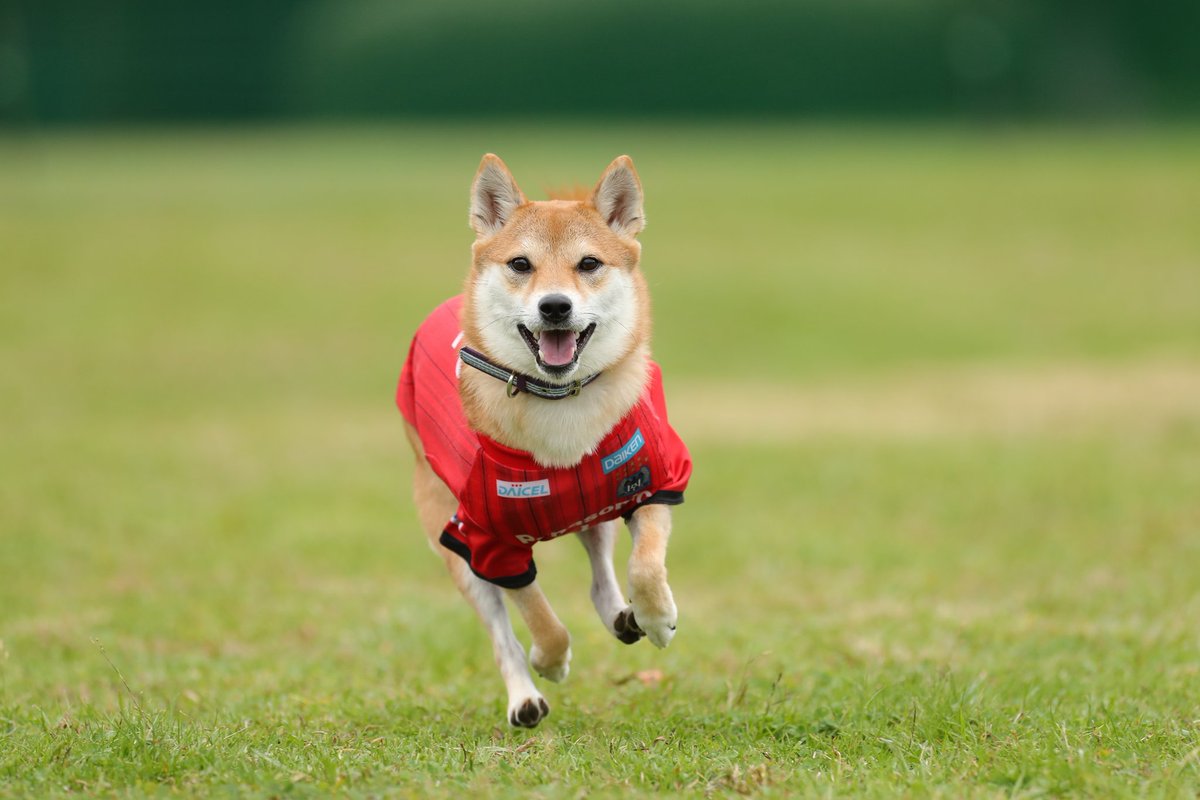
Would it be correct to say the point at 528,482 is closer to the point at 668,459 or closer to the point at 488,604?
the point at 668,459

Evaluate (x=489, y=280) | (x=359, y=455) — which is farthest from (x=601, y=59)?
(x=489, y=280)

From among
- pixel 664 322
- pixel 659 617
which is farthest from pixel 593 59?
pixel 659 617

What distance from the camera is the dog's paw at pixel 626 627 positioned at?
6.32 metres

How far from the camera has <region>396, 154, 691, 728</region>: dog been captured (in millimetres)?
5867

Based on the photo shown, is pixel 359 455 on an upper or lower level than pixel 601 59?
lower

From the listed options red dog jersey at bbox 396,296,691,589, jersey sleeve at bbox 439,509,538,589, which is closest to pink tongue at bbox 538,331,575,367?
red dog jersey at bbox 396,296,691,589

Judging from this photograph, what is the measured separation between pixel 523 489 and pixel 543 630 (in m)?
0.78

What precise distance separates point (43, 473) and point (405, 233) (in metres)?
17.4

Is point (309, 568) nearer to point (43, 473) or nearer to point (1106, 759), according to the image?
point (43, 473)

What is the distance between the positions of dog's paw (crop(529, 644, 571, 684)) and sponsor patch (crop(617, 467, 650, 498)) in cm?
83

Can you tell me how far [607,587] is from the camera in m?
6.63

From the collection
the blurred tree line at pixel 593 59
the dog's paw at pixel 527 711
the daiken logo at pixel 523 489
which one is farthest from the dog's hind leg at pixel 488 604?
the blurred tree line at pixel 593 59

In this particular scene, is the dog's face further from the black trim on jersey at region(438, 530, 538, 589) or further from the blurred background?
the blurred background

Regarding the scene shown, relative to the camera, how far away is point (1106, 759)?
5.40 m
